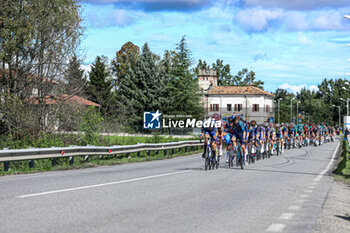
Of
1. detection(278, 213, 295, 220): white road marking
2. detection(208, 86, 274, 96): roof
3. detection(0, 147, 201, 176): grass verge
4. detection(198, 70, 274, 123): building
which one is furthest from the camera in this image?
detection(208, 86, 274, 96): roof

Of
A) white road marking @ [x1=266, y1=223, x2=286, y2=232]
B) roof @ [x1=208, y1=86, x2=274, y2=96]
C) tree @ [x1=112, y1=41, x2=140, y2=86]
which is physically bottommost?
white road marking @ [x1=266, y1=223, x2=286, y2=232]

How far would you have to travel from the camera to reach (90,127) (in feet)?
76.8

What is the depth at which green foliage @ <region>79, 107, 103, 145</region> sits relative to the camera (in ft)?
76.4

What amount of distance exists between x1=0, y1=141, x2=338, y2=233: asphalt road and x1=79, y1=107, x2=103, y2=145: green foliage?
33.8ft

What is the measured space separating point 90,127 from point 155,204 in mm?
15615

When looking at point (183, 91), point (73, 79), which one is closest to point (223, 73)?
point (183, 91)

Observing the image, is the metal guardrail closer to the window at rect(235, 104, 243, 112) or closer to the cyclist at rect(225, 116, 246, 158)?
the cyclist at rect(225, 116, 246, 158)

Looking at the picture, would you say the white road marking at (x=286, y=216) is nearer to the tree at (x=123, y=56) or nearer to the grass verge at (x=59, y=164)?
the grass verge at (x=59, y=164)

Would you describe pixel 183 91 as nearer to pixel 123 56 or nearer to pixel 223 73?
pixel 123 56

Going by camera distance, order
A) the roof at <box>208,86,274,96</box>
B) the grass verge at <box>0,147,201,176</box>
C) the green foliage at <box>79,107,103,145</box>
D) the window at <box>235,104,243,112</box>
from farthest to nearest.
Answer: the window at <box>235,104,243,112</box> → the roof at <box>208,86,274,96</box> → the green foliage at <box>79,107,103,145</box> → the grass verge at <box>0,147,201,176</box>

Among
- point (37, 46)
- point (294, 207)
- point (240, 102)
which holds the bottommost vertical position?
point (294, 207)

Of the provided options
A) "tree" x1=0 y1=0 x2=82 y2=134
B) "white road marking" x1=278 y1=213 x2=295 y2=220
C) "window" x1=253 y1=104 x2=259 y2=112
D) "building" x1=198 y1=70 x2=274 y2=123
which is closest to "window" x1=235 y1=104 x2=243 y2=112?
"building" x1=198 y1=70 x2=274 y2=123

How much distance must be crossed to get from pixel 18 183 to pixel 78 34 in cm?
1439

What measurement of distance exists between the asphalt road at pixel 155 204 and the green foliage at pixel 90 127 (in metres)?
10.3
